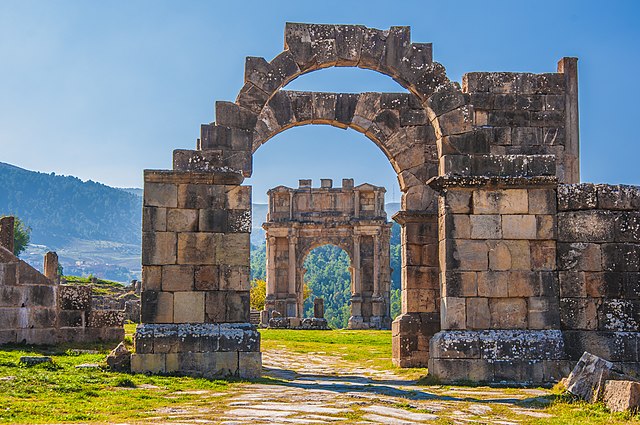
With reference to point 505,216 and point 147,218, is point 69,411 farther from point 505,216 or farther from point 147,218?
point 505,216

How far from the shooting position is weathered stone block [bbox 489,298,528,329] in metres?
10.5

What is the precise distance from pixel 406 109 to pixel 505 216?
14.1ft

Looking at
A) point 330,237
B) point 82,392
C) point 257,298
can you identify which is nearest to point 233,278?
point 82,392

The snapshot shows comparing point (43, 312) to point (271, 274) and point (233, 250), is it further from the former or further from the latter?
point (271, 274)

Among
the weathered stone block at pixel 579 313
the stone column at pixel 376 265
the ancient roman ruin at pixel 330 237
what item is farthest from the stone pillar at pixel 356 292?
the weathered stone block at pixel 579 313

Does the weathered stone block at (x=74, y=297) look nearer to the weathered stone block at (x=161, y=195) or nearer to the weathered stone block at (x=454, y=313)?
the weathered stone block at (x=161, y=195)

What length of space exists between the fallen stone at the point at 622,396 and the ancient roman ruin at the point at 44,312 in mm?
9580

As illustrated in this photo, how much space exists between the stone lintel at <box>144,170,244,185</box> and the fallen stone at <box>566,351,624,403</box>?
5.04 m

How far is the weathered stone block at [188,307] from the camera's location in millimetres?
10500

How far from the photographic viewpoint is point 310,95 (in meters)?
14.7

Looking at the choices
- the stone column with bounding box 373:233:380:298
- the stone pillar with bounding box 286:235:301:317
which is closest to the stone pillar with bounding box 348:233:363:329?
the stone column with bounding box 373:233:380:298

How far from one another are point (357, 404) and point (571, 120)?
27.4 feet

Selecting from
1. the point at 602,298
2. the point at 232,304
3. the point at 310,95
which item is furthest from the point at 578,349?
the point at 310,95

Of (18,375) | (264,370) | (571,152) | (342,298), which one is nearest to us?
(18,375)
